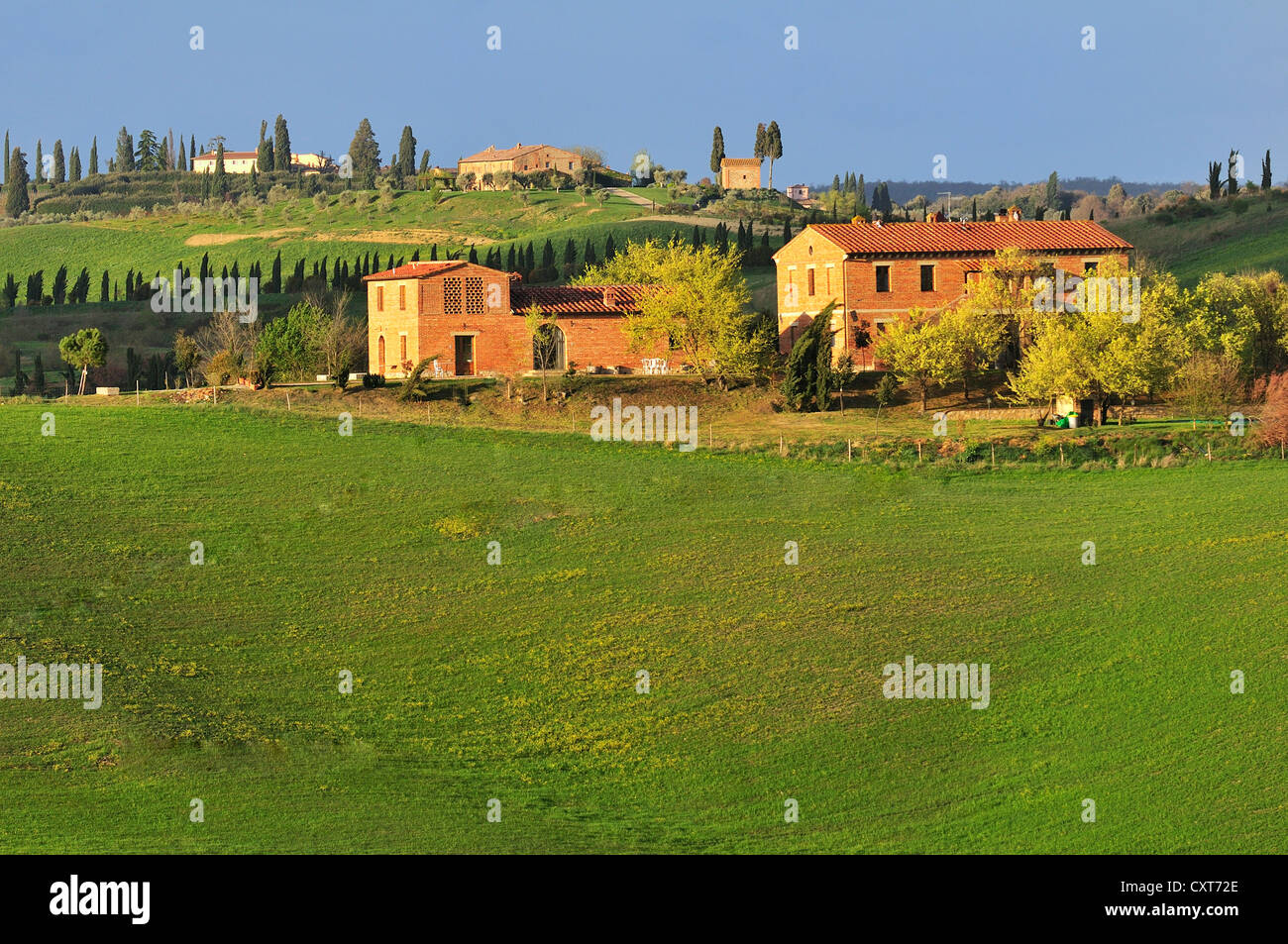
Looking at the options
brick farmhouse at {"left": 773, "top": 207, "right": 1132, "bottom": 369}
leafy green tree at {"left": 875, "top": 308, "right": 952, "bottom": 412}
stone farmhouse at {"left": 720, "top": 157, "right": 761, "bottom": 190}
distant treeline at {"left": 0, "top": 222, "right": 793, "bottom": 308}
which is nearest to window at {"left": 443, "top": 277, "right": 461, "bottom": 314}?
brick farmhouse at {"left": 773, "top": 207, "right": 1132, "bottom": 369}

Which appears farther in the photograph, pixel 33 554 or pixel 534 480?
pixel 534 480

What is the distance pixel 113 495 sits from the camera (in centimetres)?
4700

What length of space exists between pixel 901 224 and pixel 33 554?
45077 mm

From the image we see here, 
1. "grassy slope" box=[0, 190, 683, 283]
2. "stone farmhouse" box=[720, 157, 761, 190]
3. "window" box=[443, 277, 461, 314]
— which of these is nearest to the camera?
"window" box=[443, 277, 461, 314]

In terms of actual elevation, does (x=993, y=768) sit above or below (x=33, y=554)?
below

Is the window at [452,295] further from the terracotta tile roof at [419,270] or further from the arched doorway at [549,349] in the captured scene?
the arched doorway at [549,349]

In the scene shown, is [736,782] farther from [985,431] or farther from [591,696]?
[985,431]

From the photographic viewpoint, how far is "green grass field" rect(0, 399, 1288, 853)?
26812 millimetres

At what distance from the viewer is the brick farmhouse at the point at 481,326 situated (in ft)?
224

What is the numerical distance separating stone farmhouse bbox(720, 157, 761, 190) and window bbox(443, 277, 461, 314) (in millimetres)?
123795

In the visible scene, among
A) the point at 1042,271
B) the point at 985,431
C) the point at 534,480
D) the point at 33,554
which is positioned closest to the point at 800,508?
the point at 534,480

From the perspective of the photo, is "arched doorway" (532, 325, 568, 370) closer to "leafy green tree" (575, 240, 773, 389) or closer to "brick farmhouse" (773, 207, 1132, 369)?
"leafy green tree" (575, 240, 773, 389)

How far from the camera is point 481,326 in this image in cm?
6869

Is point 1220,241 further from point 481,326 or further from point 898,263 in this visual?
point 481,326
